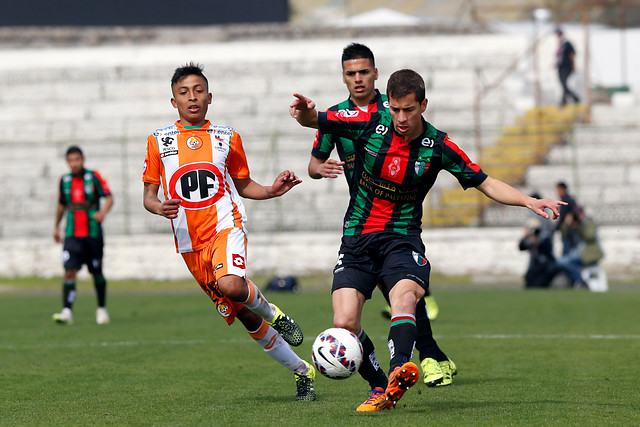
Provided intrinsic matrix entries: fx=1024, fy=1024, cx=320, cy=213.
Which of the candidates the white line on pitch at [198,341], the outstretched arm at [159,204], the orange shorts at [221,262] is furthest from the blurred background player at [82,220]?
the orange shorts at [221,262]

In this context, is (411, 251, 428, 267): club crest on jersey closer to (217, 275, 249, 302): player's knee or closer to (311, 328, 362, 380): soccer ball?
(311, 328, 362, 380): soccer ball

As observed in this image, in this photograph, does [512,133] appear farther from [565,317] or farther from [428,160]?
[428,160]

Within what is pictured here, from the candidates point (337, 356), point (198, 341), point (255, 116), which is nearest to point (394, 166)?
point (337, 356)

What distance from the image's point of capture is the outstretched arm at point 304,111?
20.1 feet

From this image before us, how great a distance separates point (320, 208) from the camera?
21859mm

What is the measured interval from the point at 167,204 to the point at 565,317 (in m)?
7.64

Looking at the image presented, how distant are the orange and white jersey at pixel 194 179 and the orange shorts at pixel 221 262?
0.20 ft

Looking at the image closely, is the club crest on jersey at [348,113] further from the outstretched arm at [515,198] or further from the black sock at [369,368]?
the black sock at [369,368]

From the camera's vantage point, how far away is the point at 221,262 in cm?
656

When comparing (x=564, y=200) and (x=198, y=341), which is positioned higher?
(x=564, y=200)

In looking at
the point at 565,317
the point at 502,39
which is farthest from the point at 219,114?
the point at 565,317

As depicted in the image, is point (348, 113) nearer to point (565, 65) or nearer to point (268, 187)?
point (268, 187)

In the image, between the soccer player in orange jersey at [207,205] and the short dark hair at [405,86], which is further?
the soccer player in orange jersey at [207,205]

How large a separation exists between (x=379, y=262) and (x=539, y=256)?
12.6 m
